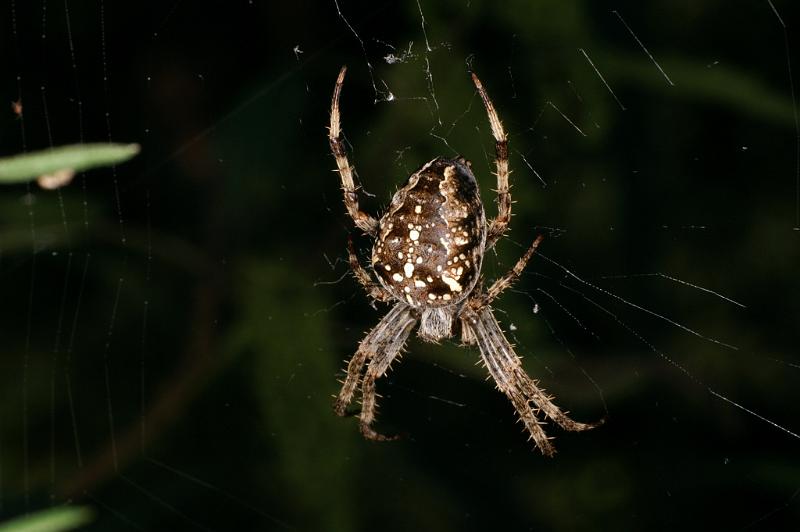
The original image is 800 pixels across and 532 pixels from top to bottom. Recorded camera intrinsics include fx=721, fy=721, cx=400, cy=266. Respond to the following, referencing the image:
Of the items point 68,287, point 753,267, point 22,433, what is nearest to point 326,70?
point 68,287

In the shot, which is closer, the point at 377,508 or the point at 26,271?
the point at 377,508

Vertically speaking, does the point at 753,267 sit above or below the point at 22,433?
above

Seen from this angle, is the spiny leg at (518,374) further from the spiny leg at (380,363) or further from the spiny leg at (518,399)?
the spiny leg at (380,363)

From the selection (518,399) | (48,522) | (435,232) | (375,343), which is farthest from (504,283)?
(48,522)

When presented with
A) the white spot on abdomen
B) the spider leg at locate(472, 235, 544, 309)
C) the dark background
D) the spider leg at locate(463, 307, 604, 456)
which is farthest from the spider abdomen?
the dark background

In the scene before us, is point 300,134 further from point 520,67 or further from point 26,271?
point 26,271

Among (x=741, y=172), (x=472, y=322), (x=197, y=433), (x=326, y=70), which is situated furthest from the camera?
(x=197, y=433)

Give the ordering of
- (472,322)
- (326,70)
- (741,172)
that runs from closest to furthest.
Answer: (472,322) < (741,172) < (326,70)

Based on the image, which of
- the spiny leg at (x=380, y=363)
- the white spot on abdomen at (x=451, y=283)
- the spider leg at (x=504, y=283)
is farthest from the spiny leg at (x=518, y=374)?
the white spot on abdomen at (x=451, y=283)
